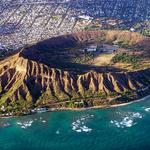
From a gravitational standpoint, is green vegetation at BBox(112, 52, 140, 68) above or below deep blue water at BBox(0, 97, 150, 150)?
above

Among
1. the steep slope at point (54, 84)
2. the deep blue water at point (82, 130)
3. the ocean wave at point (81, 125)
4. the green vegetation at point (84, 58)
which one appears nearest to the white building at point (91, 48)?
the green vegetation at point (84, 58)

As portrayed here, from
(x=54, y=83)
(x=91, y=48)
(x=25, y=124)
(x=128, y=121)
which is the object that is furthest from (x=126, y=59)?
(x=25, y=124)

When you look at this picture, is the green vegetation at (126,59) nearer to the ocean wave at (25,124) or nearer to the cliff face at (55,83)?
the cliff face at (55,83)

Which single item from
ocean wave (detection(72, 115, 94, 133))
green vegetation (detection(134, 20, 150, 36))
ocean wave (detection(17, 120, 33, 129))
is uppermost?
green vegetation (detection(134, 20, 150, 36))

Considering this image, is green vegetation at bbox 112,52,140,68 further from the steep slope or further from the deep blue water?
the deep blue water

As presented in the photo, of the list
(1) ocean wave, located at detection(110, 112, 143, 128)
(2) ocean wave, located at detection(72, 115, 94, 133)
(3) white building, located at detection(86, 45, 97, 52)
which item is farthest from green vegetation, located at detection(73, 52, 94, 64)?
(1) ocean wave, located at detection(110, 112, 143, 128)

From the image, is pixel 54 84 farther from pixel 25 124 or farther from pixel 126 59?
pixel 126 59

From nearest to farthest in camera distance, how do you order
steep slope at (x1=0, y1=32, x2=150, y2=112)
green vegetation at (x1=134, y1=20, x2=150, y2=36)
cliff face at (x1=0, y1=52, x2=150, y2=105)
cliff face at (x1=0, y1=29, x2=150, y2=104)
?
steep slope at (x1=0, y1=32, x2=150, y2=112) < cliff face at (x1=0, y1=29, x2=150, y2=104) < cliff face at (x1=0, y1=52, x2=150, y2=105) < green vegetation at (x1=134, y1=20, x2=150, y2=36)
